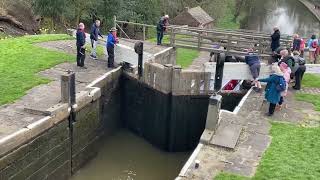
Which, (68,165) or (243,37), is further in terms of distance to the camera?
(243,37)

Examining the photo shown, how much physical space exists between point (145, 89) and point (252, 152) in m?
6.13

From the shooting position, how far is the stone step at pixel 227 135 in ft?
35.2

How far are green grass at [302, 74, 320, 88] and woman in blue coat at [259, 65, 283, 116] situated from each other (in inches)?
155

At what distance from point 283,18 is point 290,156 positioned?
164 feet

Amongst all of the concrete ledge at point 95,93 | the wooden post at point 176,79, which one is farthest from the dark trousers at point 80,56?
the wooden post at point 176,79

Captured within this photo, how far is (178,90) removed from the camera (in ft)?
47.9

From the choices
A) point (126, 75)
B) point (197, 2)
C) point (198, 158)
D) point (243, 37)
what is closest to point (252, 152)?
point (198, 158)

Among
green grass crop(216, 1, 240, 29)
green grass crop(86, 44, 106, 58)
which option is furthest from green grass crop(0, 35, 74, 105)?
green grass crop(216, 1, 240, 29)

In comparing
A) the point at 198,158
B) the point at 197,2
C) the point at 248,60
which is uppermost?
the point at 197,2

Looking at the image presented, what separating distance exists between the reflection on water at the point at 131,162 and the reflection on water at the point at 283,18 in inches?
1362

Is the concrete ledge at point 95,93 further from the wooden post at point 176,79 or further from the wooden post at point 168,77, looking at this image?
the wooden post at point 176,79

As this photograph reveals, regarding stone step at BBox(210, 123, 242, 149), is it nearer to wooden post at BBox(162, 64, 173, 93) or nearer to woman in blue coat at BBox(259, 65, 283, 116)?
woman in blue coat at BBox(259, 65, 283, 116)

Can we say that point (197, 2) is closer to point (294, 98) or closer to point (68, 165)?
point (294, 98)

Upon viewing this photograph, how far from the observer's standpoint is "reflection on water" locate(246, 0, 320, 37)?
49.3 m
